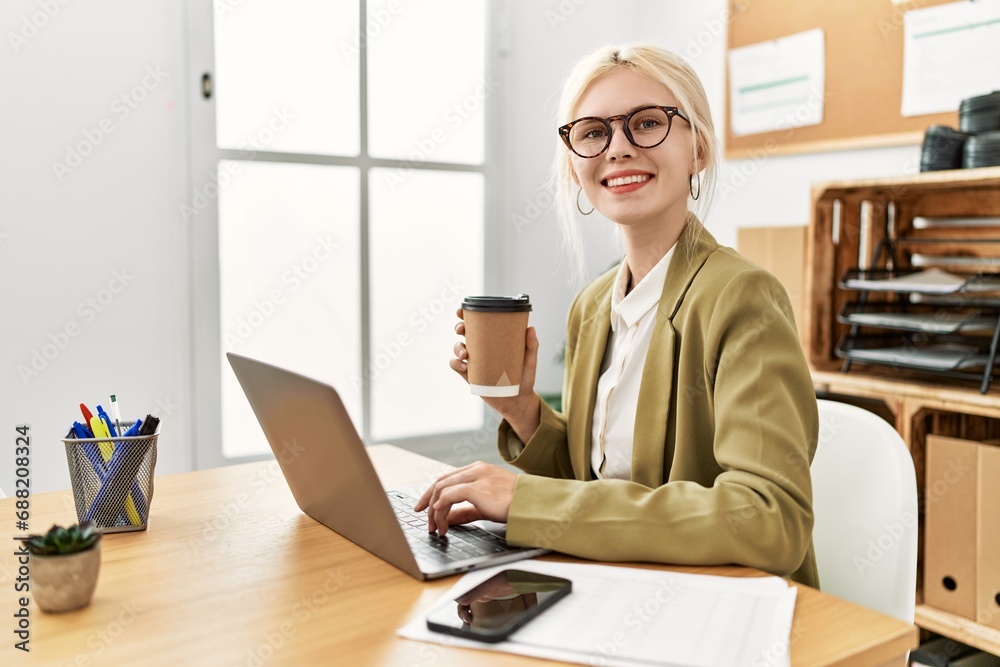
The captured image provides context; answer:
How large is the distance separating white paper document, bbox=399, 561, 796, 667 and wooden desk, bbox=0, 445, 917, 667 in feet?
0.06

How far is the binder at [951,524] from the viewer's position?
6.43 feet

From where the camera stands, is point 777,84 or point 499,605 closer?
point 499,605

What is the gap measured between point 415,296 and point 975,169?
1.84 meters
